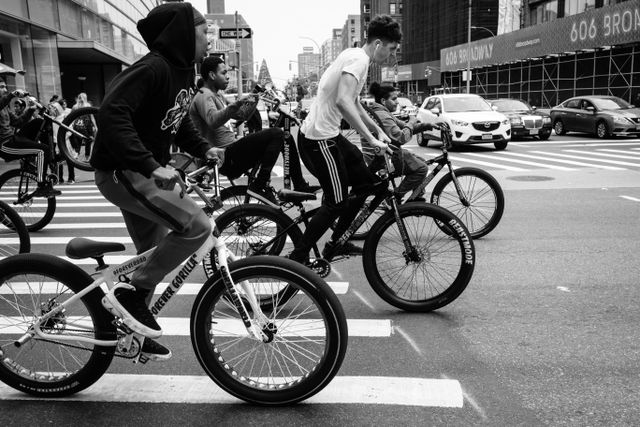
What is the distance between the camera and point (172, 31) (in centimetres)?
344

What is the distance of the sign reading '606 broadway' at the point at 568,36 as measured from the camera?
112ft

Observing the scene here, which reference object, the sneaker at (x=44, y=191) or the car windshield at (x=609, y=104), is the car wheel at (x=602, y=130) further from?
the sneaker at (x=44, y=191)

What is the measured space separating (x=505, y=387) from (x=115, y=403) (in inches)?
87.1

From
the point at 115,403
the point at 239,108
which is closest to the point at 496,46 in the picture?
the point at 239,108

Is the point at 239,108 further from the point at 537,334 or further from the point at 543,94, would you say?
the point at 543,94

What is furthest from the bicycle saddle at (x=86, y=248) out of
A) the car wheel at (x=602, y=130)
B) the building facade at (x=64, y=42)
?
the car wheel at (x=602, y=130)

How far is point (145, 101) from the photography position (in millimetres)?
3408

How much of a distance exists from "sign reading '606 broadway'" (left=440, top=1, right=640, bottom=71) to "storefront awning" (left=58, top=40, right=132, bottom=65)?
26.7 metres

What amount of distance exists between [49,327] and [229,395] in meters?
1.07

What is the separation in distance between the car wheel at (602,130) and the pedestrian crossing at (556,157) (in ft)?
6.09

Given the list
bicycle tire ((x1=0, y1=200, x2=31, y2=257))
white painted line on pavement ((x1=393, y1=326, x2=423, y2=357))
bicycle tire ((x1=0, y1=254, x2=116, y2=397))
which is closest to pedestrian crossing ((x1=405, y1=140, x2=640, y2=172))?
white painted line on pavement ((x1=393, y1=326, x2=423, y2=357))

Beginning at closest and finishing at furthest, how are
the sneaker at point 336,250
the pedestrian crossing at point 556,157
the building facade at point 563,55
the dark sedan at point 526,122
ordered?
the sneaker at point 336,250
the pedestrian crossing at point 556,157
the dark sedan at point 526,122
the building facade at point 563,55

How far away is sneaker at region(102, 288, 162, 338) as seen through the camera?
Answer: 11.4ft

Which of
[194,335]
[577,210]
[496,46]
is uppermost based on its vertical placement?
[496,46]
